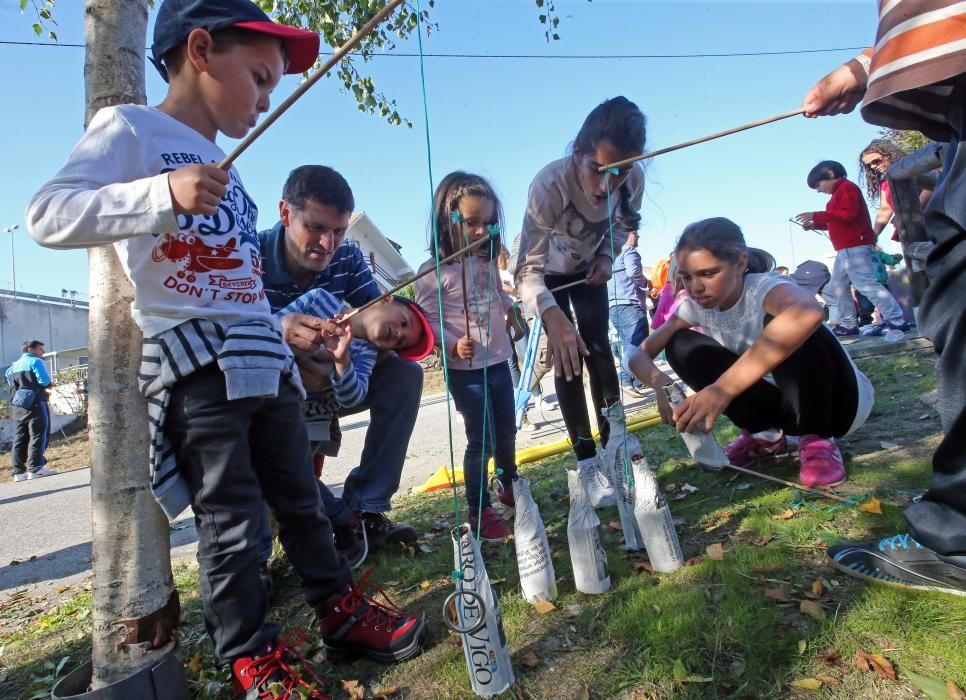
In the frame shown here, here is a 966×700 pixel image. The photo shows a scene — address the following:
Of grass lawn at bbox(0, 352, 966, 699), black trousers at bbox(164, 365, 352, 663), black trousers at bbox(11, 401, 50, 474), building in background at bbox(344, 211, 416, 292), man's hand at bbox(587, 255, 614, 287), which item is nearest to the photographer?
grass lawn at bbox(0, 352, 966, 699)

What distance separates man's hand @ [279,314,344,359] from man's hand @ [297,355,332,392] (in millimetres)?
223

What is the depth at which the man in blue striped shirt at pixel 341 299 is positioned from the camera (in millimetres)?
2377

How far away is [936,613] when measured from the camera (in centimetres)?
159

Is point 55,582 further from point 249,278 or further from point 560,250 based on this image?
point 560,250

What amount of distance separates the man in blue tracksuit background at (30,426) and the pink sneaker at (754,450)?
9.09 metres

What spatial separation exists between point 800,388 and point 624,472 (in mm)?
972

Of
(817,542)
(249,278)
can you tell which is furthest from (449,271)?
(817,542)

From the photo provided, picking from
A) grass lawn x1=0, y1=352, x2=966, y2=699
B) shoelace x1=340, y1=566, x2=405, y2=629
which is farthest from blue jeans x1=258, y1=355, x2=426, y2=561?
shoelace x1=340, y1=566, x2=405, y2=629

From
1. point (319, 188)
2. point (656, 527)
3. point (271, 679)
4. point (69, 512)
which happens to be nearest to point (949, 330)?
point (656, 527)

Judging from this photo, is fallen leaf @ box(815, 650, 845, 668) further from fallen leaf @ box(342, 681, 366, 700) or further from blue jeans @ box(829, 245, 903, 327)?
blue jeans @ box(829, 245, 903, 327)

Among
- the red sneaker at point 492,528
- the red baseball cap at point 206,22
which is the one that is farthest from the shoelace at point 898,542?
the red baseball cap at point 206,22

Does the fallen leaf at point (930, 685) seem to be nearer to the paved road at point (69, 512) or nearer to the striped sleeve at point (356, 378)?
the striped sleeve at point (356, 378)

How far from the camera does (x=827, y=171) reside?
253 inches

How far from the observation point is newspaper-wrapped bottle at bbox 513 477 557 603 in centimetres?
196
